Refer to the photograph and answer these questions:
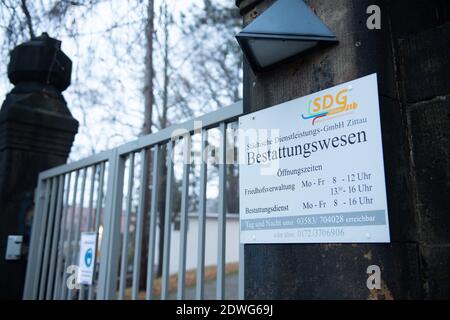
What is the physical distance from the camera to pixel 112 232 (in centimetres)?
304

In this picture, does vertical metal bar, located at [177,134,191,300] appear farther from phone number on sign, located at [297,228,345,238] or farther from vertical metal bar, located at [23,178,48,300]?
vertical metal bar, located at [23,178,48,300]

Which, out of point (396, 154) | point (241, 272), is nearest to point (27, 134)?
point (241, 272)

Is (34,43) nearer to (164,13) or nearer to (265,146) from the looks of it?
(164,13)

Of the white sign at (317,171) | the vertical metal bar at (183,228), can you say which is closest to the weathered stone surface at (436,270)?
the white sign at (317,171)

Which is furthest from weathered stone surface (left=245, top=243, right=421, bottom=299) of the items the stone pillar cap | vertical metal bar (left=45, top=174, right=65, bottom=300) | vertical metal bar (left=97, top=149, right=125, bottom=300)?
the stone pillar cap

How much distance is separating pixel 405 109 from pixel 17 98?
3.68 meters

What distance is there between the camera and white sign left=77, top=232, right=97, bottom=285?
313cm

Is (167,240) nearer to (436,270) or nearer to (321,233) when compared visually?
(321,233)

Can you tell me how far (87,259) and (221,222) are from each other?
1472 millimetres

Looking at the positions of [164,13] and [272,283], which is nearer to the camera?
[272,283]

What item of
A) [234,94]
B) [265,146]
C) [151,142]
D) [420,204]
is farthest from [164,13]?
[234,94]

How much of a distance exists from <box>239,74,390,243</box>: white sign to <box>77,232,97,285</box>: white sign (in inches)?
66.6

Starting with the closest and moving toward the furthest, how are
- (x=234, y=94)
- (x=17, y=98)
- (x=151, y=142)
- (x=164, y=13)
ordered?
(x=151, y=142)
(x=164, y=13)
(x=17, y=98)
(x=234, y=94)

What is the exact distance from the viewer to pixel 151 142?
2828 millimetres
